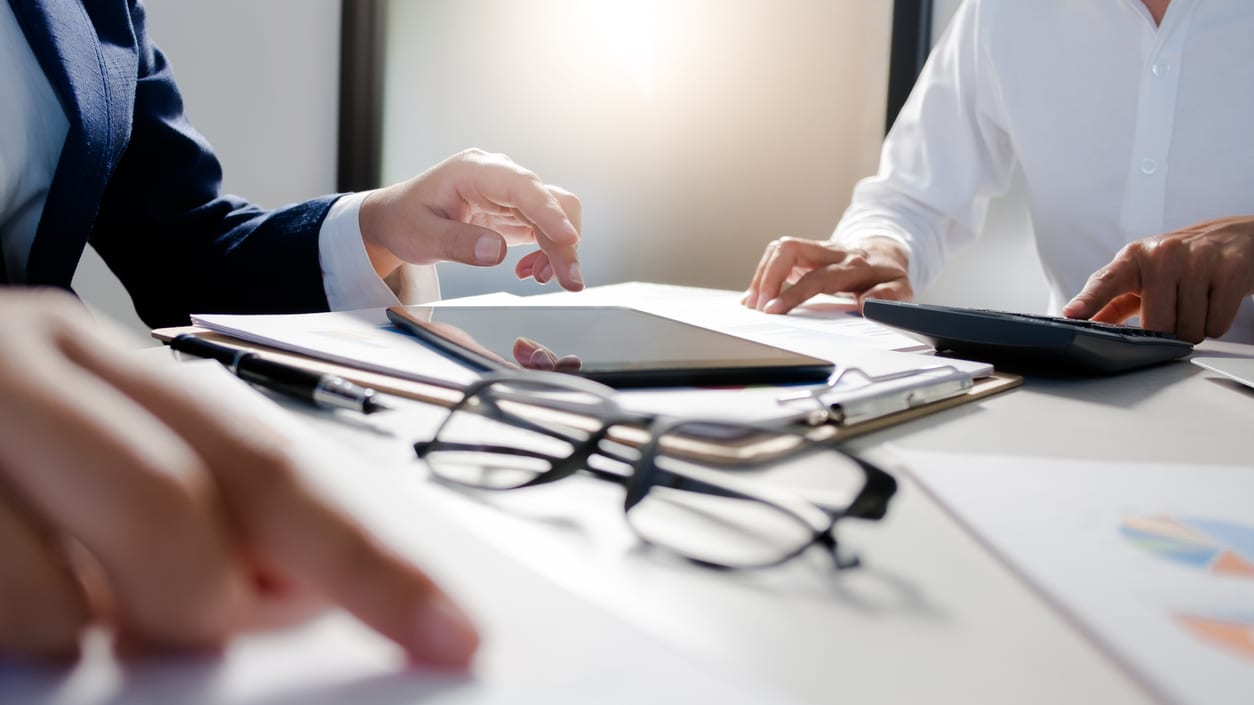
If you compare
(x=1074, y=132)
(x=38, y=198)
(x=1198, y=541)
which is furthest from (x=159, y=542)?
(x=1074, y=132)

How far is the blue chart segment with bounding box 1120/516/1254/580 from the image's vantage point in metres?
0.21

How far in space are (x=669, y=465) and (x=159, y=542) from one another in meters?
0.16

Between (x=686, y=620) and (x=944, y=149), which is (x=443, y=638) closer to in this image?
(x=686, y=620)

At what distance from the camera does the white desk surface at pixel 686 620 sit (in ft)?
0.44

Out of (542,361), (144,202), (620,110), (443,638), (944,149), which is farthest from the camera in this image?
(620,110)

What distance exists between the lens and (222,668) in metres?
0.13

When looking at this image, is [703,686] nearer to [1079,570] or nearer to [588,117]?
[1079,570]

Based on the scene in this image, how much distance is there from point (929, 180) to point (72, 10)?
1030mm

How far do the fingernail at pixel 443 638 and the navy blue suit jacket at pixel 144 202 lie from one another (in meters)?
0.59

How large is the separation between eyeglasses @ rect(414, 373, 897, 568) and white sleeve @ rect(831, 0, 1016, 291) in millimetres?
905

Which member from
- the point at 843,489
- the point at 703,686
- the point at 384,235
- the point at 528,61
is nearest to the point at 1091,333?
the point at 843,489

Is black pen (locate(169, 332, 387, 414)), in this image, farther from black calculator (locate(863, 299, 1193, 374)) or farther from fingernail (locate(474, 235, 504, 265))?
black calculator (locate(863, 299, 1193, 374))

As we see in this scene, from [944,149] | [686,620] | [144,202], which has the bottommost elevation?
[686,620]

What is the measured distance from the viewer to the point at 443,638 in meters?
0.14
